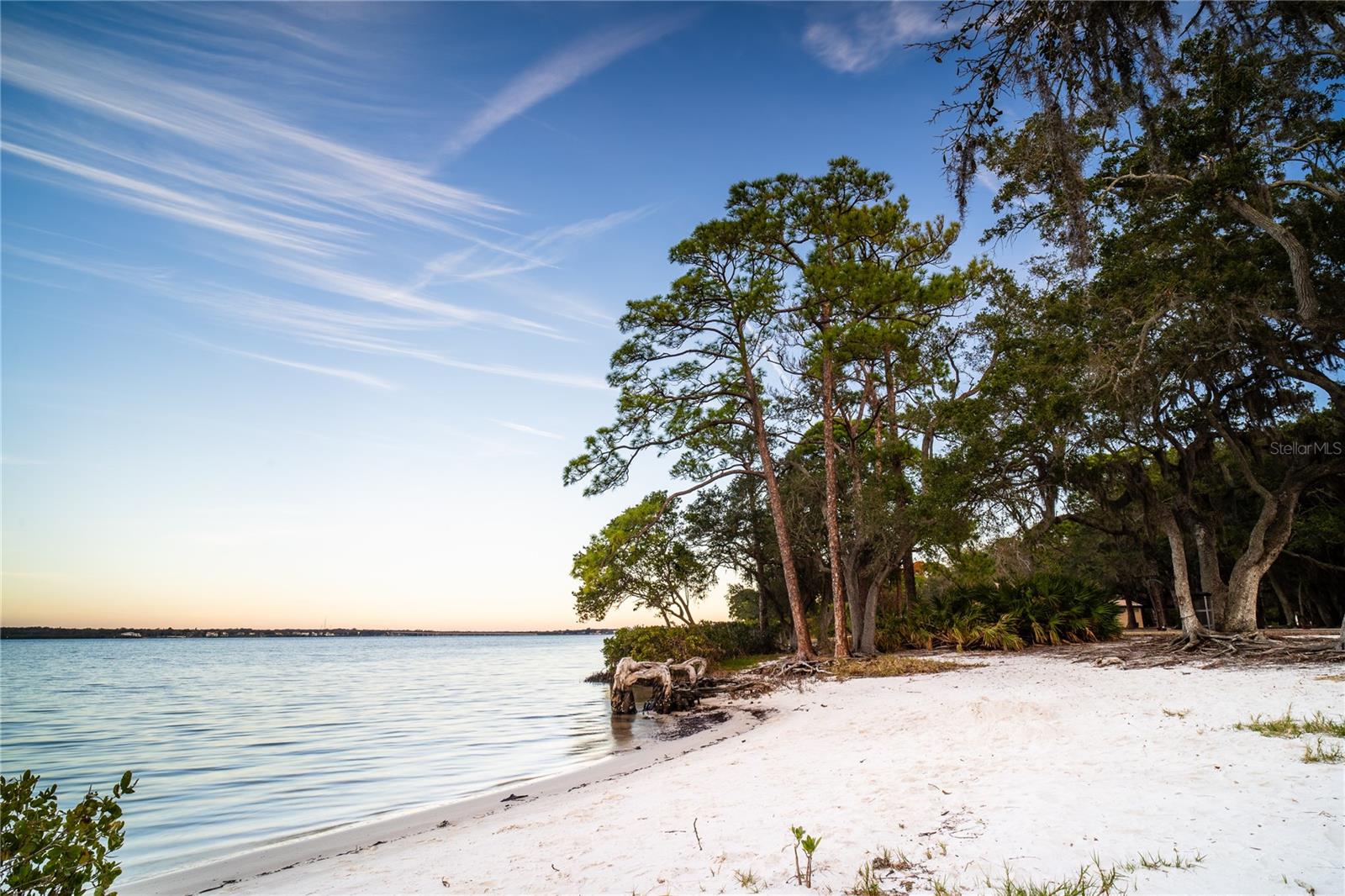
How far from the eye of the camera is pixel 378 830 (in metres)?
7.70

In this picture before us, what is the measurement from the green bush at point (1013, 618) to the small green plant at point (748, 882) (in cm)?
2021

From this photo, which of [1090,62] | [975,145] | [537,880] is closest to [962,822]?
[537,880]


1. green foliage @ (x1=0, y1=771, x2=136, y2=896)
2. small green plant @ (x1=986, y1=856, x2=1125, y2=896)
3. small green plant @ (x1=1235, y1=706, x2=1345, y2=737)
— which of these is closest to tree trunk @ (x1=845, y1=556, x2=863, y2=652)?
small green plant @ (x1=1235, y1=706, x2=1345, y2=737)

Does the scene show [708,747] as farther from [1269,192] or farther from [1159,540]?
[1159,540]

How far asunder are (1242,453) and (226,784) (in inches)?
860

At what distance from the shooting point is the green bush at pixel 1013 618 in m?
22.3

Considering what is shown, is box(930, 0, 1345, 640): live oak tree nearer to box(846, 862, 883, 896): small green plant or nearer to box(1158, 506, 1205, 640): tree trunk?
box(1158, 506, 1205, 640): tree trunk

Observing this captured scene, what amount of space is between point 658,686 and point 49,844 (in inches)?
650

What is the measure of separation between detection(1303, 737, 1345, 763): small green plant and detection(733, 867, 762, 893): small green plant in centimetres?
466

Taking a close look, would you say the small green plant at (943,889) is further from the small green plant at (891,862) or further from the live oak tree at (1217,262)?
the live oak tree at (1217,262)

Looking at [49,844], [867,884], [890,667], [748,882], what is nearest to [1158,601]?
[890,667]

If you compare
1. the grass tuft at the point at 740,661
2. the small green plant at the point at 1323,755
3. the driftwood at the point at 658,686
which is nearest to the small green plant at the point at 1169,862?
the small green plant at the point at 1323,755

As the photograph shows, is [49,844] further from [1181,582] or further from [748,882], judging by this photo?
[1181,582]

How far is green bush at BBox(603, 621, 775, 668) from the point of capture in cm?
2383
